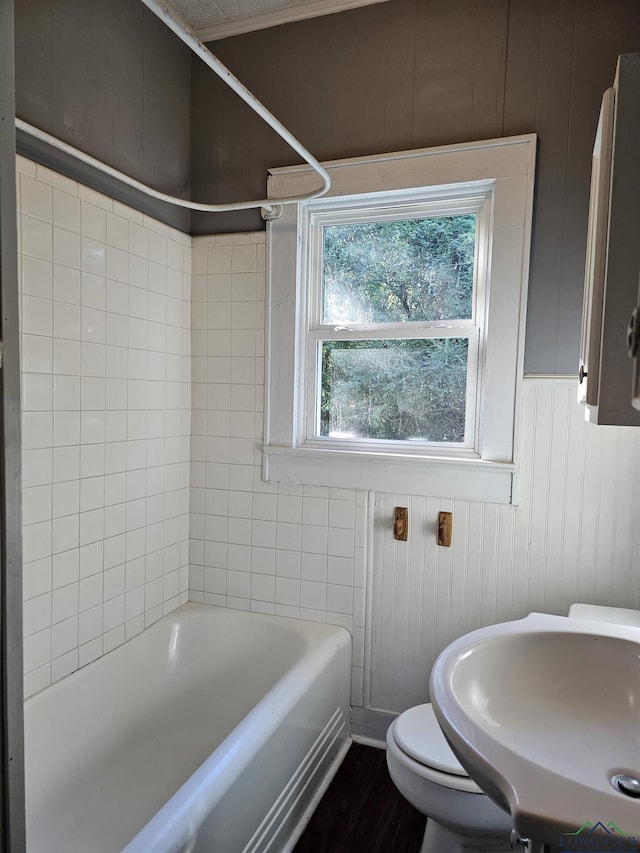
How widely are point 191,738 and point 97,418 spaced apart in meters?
1.16

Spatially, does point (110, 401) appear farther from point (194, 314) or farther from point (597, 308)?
point (597, 308)

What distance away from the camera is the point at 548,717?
1.08 meters

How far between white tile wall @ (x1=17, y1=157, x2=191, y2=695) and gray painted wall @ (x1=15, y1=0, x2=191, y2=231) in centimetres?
14

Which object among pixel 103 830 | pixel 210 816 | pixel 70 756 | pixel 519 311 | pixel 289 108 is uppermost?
pixel 289 108

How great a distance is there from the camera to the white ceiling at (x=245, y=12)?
2.02m

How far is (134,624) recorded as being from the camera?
2.05 m

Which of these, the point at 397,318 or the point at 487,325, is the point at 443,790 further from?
the point at 397,318

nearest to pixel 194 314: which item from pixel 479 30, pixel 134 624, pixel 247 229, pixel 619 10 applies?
pixel 247 229

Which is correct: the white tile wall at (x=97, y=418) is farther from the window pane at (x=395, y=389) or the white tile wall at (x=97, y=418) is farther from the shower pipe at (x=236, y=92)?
the window pane at (x=395, y=389)

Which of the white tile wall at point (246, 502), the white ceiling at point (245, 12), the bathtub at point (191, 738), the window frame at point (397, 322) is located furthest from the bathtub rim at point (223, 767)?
the white ceiling at point (245, 12)

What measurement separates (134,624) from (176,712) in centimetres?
35

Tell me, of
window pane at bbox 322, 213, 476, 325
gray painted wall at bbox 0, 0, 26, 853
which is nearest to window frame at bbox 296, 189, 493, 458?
window pane at bbox 322, 213, 476, 325

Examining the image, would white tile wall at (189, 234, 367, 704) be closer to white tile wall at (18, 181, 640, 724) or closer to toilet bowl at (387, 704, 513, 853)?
white tile wall at (18, 181, 640, 724)

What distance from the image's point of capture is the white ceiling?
2023mm
